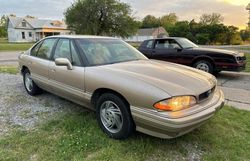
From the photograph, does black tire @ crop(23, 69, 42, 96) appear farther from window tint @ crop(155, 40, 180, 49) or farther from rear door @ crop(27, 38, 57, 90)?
window tint @ crop(155, 40, 180, 49)

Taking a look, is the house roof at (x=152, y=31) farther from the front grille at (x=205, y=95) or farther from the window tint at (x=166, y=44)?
the front grille at (x=205, y=95)

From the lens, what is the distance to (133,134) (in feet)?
11.5

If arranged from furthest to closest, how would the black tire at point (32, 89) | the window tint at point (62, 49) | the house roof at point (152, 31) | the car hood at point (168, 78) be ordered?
1. the house roof at point (152, 31)
2. the black tire at point (32, 89)
3. the window tint at point (62, 49)
4. the car hood at point (168, 78)

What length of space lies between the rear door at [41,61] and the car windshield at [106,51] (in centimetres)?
103

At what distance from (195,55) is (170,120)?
6.30 m

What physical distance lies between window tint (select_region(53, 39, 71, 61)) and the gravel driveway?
1109 mm

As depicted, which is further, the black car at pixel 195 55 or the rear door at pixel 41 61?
the black car at pixel 195 55

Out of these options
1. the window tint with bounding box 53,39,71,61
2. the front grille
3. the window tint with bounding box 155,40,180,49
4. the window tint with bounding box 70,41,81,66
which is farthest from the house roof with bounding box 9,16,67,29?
the front grille

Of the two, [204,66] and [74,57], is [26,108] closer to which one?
[74,57]

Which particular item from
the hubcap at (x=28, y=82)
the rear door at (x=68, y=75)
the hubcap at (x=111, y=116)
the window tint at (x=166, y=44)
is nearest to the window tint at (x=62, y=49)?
the rear door at (x=68, y=75)

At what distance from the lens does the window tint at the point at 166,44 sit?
29.8ft

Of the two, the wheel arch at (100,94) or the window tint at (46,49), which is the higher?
the window tint at (46,49)

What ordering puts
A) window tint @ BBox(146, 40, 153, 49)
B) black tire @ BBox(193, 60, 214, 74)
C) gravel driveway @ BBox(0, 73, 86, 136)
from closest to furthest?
gravel driveway @ BBox(0, 73, 86, 136) → black tire @ BBox(193, 60, 214, 74) → window tint @ BBox(146, 40, 153, 49)

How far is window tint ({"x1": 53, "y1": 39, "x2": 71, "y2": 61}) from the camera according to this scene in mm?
4134
